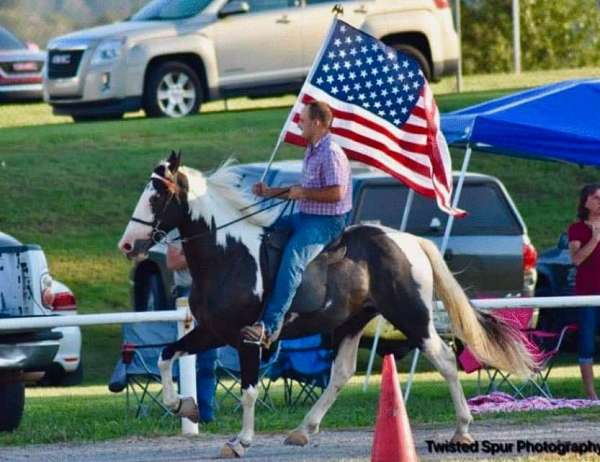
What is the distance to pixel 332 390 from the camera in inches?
507

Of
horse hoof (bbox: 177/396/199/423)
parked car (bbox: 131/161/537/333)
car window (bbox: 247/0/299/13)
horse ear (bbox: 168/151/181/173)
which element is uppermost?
horse ear (bbox: 168/151/181/173)

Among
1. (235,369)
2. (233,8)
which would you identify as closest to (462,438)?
(235,369)

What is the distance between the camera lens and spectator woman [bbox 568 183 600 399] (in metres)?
15.4

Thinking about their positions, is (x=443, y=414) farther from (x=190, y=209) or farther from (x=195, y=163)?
(x=195, y=163)

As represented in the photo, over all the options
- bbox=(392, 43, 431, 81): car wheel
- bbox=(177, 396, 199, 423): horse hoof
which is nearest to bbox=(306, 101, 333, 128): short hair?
bbox=(177, 396, 199, 423): horse hoof

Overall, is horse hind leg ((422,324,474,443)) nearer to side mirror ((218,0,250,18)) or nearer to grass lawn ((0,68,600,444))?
grass lawn ((0,68,600,444))

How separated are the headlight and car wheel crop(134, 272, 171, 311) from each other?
6909mm

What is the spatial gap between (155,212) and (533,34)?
107ft

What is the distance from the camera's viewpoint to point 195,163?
25.4 metres

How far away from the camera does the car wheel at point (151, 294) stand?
65.0 feet

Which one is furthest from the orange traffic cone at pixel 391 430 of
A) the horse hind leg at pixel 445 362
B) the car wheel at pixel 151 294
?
the car wheel at pixel 151 294

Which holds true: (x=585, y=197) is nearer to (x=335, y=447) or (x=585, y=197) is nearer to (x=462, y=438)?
(x=462, y=438)

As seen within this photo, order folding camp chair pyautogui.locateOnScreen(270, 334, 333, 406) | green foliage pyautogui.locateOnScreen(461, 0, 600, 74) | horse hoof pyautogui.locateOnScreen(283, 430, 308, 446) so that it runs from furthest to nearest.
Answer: green foliage pyautogui.locateOnScreen(461, 0, 600, 74)
folding camp chair pyautogui.locateOnScreen(270, 334, 333, 406)
horse hoof pyautogui.locateOnScreen(283, 430, 308, 446)

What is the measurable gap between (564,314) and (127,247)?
25.5ft
